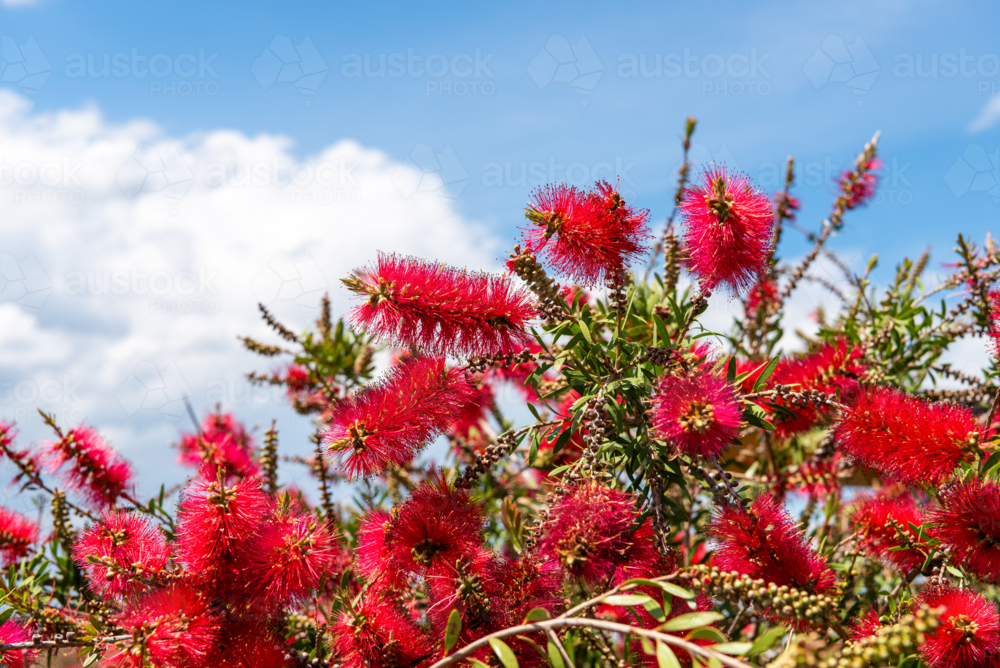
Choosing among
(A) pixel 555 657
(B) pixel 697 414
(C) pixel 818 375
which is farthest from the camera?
(C) pixel 818 375

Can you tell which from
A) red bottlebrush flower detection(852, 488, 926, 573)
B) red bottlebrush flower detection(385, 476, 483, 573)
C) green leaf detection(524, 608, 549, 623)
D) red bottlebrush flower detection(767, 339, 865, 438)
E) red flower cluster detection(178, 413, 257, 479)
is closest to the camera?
green leaf detection(524, 608, 549, 623)

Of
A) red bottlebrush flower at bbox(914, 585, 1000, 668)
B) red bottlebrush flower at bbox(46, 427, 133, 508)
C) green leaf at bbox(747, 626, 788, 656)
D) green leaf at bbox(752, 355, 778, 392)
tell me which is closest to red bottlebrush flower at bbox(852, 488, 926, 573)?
red bottlebrush flower at bbox(914, 585, 1000, 668)

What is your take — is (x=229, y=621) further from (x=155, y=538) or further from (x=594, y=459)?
(x=594, y=459)

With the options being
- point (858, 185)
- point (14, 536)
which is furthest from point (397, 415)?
point (858, 185)

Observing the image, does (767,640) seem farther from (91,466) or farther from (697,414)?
(91,466)

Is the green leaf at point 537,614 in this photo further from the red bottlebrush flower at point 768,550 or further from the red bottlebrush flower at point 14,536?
the red bottlebrush flower at point 14,536

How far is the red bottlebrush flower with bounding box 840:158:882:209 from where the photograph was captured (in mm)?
2568

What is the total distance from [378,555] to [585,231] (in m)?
0.78

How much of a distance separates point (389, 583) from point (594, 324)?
720 millimetres

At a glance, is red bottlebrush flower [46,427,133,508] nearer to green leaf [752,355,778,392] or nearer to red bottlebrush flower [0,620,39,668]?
red bottlebrush flower [0,620,39,668]

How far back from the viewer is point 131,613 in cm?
131

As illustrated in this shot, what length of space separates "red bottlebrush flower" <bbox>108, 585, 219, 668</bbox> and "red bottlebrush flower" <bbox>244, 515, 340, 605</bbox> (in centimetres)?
10

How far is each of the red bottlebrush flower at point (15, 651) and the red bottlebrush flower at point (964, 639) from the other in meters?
1.87

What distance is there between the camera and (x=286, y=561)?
1.35 meters
